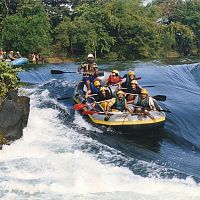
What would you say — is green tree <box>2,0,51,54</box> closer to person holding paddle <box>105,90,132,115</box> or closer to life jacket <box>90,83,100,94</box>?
life jacket <box>90,83,100,94</box>

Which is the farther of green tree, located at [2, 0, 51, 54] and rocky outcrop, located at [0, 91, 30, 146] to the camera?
green tree, located at [2, 0, 51, 54]

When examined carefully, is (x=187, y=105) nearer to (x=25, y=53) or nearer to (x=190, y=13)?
(x=25, y=53)

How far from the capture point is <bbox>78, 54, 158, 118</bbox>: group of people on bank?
11.9 meters

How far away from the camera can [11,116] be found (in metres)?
9.82

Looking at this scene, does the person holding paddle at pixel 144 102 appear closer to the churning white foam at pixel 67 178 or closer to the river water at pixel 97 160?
the river water at pixel 97 160

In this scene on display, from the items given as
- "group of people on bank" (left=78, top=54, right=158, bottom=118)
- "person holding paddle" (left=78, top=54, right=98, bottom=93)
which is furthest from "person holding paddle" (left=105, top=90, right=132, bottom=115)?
"person holding paddle" (left=78, top=54, right=98, bottom=93)

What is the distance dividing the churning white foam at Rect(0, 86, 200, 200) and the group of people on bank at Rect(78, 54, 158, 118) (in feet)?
6.64

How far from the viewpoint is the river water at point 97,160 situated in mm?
7703

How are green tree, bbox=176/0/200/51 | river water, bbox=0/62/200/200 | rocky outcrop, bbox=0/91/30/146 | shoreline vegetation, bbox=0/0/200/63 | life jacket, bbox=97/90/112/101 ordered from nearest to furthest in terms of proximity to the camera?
river water, bbox=0/62/200/200 < rocky outcrop, bbox=0/91/30/146 < life jacket, bbox=97/90/112/101 < shoreline vegetation, bbox=0/0/200/63 < green tree, bbox=176/0/200/51

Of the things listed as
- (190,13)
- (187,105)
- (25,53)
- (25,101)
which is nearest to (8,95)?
(25,101)

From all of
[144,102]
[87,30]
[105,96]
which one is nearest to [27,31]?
[87,30]

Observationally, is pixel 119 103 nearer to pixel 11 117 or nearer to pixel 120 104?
pixel 120 104

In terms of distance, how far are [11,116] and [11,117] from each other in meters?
0.02

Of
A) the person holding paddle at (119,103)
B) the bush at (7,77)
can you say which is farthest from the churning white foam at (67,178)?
the person holding paddle at (119,103)
